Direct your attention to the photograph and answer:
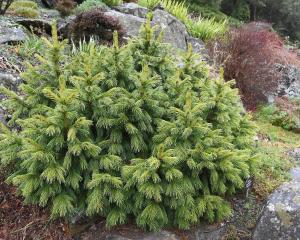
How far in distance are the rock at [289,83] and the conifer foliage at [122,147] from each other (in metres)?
5.95

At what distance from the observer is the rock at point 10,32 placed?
22.9 ft

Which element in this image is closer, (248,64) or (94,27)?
(94,27)

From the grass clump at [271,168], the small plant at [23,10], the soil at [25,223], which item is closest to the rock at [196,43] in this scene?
the small plant at [23,10]

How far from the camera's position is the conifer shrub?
760cm

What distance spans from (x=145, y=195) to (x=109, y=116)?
90cm

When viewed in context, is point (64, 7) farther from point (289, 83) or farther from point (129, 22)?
point (289, 83)

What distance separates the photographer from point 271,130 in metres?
8.03

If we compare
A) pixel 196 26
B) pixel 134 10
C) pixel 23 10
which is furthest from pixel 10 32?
pixel 196 26

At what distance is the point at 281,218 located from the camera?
4.29 m

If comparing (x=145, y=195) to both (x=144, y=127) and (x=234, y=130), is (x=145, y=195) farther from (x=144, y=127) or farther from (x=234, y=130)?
(x=234, y=130)

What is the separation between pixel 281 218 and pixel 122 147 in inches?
76.0

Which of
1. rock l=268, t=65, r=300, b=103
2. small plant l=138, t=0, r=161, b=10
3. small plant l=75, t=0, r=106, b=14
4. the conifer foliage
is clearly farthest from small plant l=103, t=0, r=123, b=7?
the conifer foliage

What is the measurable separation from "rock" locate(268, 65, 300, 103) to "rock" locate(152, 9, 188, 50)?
2626 mm

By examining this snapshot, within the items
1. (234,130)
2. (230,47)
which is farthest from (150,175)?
(230,47)
